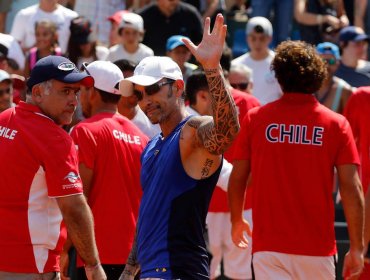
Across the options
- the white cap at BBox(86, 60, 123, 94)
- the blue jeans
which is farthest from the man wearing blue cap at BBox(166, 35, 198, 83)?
the white cap at BBox(86, 60, 123, 94)

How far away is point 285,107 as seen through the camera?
21.1 ft

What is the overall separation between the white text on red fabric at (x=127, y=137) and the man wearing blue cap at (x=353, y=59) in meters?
4.77

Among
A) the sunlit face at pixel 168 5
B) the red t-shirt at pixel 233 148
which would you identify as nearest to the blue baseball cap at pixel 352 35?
the sunlit face at pixel 168 5

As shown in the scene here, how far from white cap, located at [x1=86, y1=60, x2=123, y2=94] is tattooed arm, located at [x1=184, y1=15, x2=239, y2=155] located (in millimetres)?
2142

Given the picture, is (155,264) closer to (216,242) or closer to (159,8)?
(216,242)

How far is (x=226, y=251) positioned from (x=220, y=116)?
4.96 meters

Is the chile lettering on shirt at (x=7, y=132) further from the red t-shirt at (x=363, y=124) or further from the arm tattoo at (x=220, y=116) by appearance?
the red t-shirt at (x=363, y=124)

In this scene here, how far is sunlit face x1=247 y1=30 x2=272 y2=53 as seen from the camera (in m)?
11.6

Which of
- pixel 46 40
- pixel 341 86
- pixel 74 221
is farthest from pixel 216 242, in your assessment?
pixel 74 221

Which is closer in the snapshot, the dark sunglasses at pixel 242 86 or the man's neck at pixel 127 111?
the man's neck at pixel 127 111

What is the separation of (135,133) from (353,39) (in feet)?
16.8

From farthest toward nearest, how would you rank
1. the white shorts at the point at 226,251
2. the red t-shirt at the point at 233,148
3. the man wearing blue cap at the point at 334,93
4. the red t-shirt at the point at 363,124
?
the man wearing blue cap at the point at 334,93, the white shorts at the point at 226,251, the red t-shirt at the point at 233,148, the red t-shirt at the point at 363,124

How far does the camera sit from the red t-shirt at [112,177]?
684 centimetres

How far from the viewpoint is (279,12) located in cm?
1311
